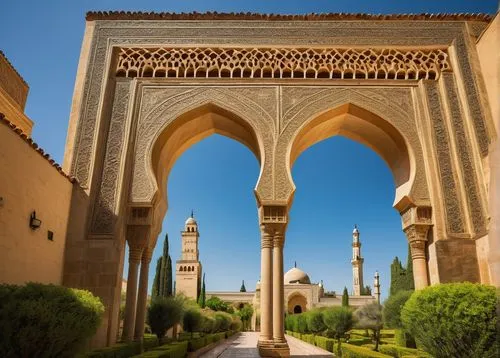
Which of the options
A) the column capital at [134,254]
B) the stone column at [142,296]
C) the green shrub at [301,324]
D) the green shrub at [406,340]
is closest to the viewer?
the column capital at [134,254]

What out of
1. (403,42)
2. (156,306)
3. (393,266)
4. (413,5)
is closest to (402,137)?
(403,42)

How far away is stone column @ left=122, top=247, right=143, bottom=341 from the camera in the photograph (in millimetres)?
6930

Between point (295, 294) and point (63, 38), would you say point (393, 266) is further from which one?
point (63, 38)

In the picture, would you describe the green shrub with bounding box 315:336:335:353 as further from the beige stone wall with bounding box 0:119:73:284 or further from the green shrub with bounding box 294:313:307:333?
the beige stone wall with bounding box 0:119:73:284

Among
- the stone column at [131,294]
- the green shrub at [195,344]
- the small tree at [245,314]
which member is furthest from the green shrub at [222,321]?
the stone column at [131,294]

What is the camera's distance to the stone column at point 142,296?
733 cm

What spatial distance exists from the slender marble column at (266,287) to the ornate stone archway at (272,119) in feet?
0.06

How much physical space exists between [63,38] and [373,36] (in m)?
5.88

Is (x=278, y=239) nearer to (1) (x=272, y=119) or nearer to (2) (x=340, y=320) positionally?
(1) (x=272, y=119)

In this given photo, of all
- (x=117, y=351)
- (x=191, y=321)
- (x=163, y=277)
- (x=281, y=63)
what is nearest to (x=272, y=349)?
(x=117, y=351)

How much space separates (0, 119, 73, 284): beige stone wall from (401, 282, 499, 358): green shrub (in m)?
4.84

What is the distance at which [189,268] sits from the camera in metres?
31.5

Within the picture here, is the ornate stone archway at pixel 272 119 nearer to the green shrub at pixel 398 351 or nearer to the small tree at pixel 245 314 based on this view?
the green shrub at pixel 398 351

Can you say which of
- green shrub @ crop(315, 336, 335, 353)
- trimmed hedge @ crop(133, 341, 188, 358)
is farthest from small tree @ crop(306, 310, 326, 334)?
trimmed hedge @ crop(133, 341, 188, 358)
